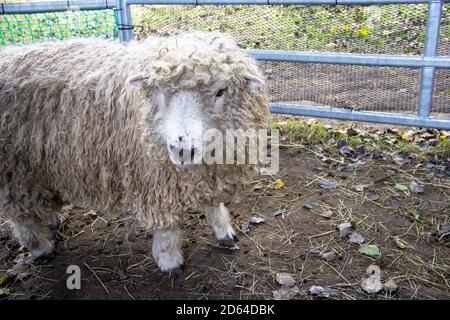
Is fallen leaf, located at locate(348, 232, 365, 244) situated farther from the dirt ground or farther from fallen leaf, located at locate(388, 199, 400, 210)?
fallen leaf, located at locate(388, 199, 400, 210)

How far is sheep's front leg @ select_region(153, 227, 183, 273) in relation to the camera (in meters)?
2.96

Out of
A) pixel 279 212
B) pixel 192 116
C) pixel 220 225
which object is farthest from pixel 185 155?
pixel 279 212

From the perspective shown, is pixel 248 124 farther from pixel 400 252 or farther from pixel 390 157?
pixel 390 157

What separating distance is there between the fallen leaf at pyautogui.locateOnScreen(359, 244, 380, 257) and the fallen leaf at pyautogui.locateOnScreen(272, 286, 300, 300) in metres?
0.65

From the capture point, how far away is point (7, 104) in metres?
2.86

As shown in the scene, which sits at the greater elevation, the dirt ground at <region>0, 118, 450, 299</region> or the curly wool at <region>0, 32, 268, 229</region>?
the curly wool at <region>0, 32, 268, 229</region>

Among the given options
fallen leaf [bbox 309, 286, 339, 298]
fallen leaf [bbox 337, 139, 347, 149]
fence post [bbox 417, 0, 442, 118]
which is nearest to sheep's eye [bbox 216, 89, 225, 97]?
fallen leaf [bbox 309, 286, 339, 298]

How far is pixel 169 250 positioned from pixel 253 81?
1.42m

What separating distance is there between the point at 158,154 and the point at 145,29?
2.57 m

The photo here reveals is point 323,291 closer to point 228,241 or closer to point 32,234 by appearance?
point 228,241

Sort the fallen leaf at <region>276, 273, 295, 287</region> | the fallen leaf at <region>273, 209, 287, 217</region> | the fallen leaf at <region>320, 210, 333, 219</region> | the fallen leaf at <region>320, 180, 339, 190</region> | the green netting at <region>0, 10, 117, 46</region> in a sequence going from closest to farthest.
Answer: the fallen leaf at <region>276, 273, 295, 287</region>
the fallen leaf at <region>320, 210, 333, 219</region>
the fallen leaf at <region>273, 209, 287, 217</region>
the fallen leaf at <region>320, 180, 339, 190</region>
the green netting at <region>0, 10, 117, 46</region>

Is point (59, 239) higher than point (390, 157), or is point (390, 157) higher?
point (390, 157)

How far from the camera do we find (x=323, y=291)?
8.96ft
